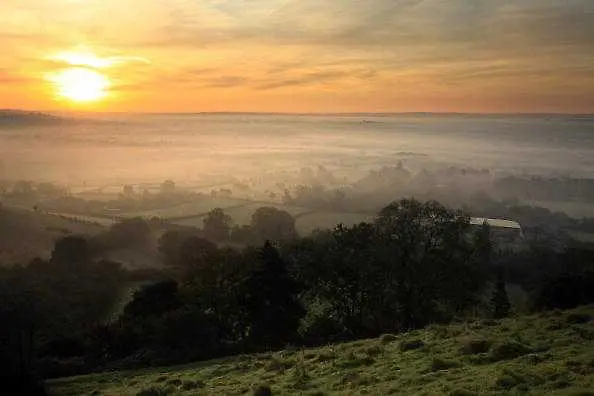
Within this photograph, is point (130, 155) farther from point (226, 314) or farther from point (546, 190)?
point (226, 314)

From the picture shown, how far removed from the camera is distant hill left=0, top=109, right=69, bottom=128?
115062 mm

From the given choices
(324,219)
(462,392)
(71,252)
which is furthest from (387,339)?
(324,219)

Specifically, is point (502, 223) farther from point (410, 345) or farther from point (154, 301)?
point (410, 345)

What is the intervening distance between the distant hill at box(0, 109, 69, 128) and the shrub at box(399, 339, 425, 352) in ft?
380

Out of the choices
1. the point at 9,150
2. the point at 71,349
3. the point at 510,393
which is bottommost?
the point at 71,349

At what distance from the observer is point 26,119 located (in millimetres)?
122562

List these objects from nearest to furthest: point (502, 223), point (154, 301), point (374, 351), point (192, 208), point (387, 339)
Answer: point (374, 351)
point (387, 339)
point (154, 301)
point (502, 223)
point (192, 208)

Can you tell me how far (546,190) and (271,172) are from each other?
221ft

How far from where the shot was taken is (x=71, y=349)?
31.8 meters

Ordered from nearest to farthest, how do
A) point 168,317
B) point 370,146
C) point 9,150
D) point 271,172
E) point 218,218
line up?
point 168,317 < point 218,218 < point 9,150 < point 271,172 < point 370,146

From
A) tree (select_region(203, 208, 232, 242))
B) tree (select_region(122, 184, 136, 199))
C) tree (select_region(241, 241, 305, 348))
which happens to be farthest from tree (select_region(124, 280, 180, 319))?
tree (select_region(122, 184, 136, 199))

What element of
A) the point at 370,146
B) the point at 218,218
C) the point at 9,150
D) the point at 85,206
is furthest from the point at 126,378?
the point at 370,146

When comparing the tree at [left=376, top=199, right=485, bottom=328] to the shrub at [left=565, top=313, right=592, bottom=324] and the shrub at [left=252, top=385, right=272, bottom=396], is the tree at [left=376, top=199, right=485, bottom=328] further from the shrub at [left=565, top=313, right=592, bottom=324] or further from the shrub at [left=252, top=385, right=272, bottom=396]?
the shrub at [left=252, top=385, right=272, bottom=396]

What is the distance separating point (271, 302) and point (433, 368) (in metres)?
19.6
